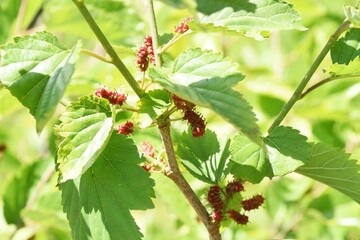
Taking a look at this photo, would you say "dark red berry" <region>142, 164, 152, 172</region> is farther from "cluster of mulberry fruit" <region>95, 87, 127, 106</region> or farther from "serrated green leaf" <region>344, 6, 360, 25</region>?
"serrated green leaf" <region>344, 6, 360, 25</region>

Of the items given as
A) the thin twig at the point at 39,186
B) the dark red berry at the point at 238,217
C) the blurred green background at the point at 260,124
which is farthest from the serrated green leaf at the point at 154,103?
the thin twig at the point at 39,186

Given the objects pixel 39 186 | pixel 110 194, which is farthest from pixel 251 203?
pixel 39 186

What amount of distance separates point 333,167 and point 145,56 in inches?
13.7

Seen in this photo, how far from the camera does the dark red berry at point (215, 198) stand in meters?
1.00

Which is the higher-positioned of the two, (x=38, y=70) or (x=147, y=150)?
(x=38, y=70)

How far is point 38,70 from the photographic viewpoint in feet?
2.77

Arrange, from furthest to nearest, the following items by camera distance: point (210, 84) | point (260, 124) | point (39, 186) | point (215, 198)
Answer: point (260, 124), point (39, 186), point (215, 198), point (210, 84)

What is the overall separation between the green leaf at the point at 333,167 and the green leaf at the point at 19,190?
3.03 ft

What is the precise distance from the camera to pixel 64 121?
0.87m

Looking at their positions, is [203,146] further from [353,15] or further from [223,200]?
[353,15]

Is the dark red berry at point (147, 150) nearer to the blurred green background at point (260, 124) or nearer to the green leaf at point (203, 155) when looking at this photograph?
the green leaf at point (203, 155)

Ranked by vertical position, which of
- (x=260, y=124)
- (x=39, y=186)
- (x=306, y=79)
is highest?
(x=306, y=79)

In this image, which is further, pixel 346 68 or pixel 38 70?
Result: pixel 346 68

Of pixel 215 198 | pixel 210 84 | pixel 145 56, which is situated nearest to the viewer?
pixel 210 84
